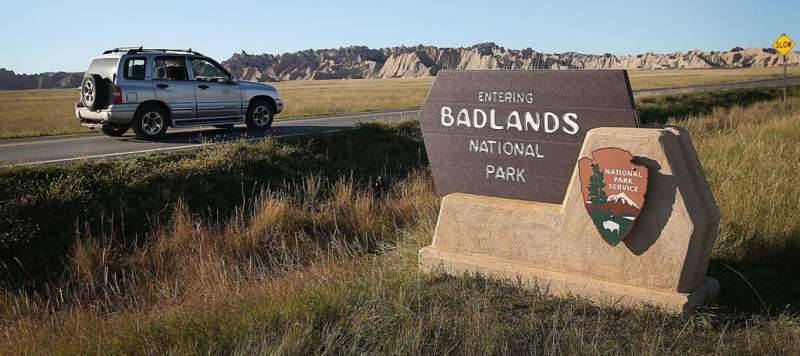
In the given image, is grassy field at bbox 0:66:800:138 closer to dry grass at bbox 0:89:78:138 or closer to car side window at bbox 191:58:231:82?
dry grass at bbox 0:89:78:138

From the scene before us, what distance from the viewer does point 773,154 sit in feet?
29.6

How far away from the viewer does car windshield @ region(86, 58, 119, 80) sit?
44.4 feet

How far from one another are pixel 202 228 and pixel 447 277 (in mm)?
4488

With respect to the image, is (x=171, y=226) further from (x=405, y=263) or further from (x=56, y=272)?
(x=405, y=263)

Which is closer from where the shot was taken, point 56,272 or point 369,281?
point 369,281

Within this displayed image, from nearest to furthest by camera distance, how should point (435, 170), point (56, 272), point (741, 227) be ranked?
point (435, 170) < point (741, 227) < point (56, 272)

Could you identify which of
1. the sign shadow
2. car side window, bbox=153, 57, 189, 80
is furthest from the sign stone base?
car side window, bbox=153, 57, 189, 80

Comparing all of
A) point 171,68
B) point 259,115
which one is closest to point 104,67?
point 171,68

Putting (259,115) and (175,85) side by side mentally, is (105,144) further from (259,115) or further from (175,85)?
(259,115)

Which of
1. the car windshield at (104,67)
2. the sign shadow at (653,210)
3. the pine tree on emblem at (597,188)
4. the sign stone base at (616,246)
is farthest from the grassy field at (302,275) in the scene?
the car windshield at (104,67)

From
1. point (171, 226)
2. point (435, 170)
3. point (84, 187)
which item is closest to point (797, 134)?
point (435, 170)

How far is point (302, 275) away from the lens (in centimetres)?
533

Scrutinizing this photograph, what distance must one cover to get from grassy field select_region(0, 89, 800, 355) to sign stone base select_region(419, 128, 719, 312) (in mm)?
155

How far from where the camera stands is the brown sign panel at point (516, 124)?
187 inches
